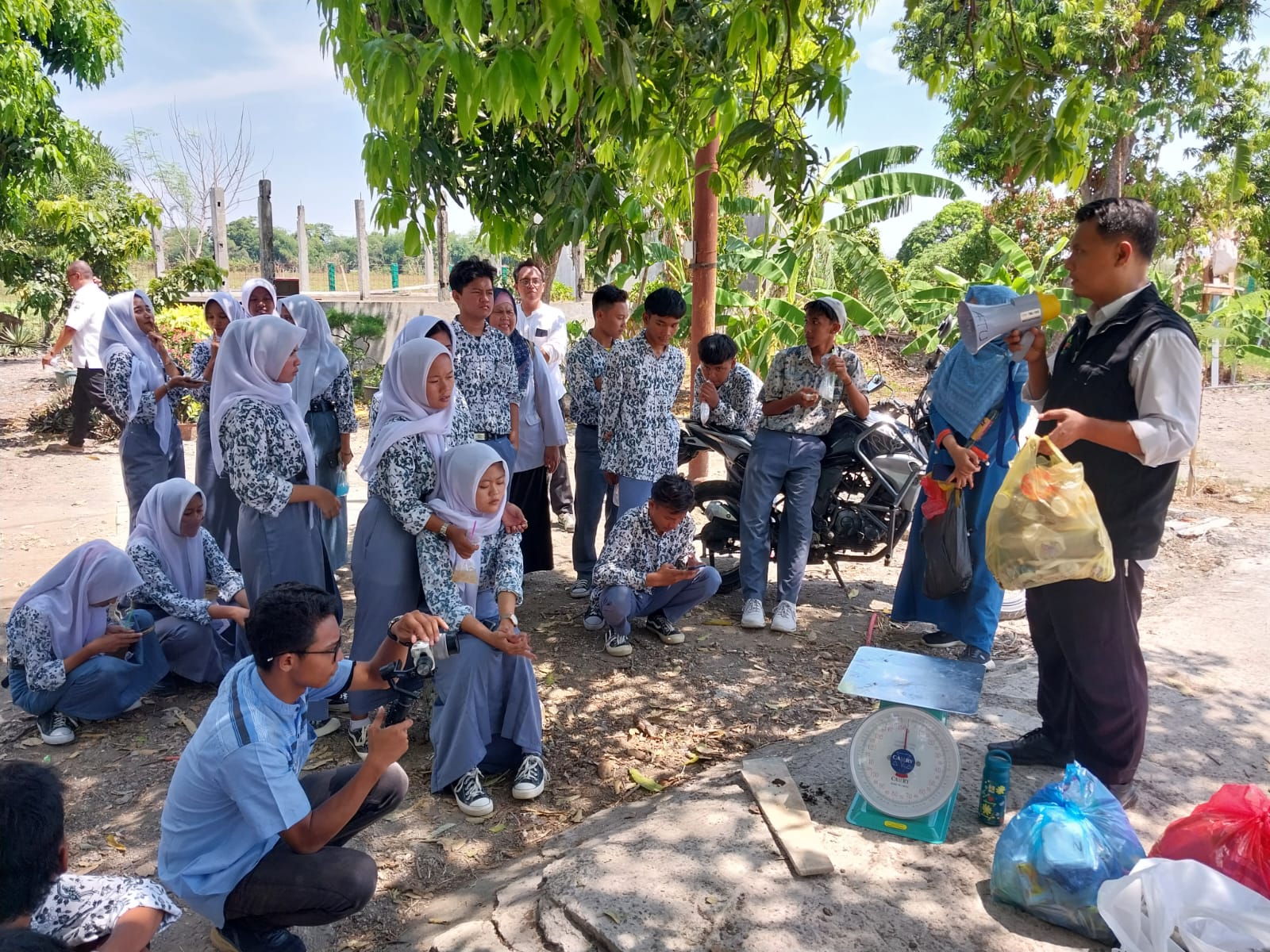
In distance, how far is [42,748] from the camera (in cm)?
381

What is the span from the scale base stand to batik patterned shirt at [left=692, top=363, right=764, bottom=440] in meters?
2.73

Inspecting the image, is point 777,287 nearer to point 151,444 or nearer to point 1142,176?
point 1142,176

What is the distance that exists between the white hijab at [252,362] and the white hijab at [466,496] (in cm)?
78

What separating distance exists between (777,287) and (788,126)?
8847mm

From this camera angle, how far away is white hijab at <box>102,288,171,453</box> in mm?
5523

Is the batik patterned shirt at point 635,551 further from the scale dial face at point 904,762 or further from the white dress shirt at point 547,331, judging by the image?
the white dress shirt at point 547,331

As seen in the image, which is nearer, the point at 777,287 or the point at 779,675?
the point at 779,675

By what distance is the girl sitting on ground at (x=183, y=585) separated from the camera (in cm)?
415

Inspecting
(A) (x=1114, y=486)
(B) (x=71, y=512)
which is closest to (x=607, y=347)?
(A) (x=1114, y=486)

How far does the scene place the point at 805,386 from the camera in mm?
5004

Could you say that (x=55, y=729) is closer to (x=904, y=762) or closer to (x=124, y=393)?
(x=124, y=393)

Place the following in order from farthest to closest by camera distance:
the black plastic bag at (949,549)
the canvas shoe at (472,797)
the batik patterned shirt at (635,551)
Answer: the batik patterned shirt at (635,551) < the black plastic bag at (949,549) < the canvas shoe at (472,797)

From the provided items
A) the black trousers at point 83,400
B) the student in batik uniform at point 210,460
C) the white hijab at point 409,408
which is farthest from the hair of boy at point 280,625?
the black trousers at point 83,400

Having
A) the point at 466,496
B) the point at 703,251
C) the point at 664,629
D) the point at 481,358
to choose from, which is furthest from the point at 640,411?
the point at 466,496
